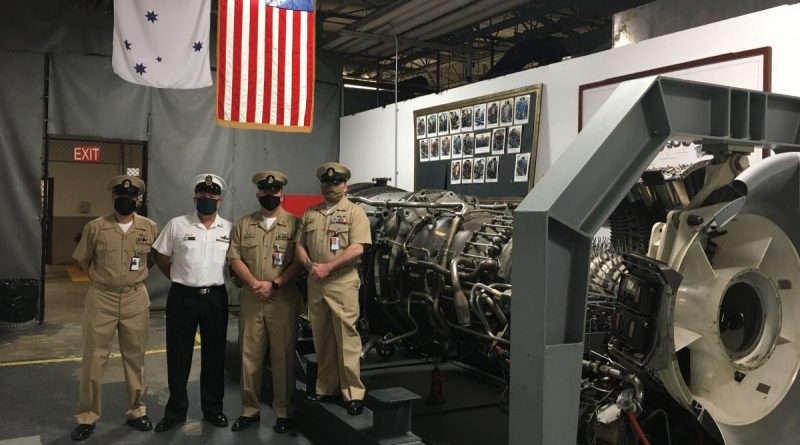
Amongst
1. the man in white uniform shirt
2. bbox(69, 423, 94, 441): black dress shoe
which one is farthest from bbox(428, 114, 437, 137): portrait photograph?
bbox(69, 423, 94, 441): black dress shoe

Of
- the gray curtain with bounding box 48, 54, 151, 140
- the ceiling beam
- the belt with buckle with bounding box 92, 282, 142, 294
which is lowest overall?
the belt with buckle with bounding box 92, 282, 142, 294

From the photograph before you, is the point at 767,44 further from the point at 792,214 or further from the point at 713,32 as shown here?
the point at 792,214

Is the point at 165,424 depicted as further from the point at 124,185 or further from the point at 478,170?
the point at 478,170

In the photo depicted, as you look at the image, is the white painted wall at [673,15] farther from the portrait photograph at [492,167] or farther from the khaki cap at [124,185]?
the khaki cap at [124,185]

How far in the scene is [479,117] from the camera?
6.50 meters

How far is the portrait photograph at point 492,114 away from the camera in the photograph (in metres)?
6.29

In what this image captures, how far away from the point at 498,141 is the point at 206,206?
3.05 meters

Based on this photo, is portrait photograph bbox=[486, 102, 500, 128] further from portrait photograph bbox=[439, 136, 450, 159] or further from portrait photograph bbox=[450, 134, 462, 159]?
portrait photograph bbox=[439, 136, 450, 159]

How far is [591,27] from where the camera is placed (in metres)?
9.52

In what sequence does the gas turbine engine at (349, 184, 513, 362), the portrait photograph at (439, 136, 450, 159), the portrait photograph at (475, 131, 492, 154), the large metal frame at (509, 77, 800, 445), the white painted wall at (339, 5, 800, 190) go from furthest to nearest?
the portrait photograph at (439, 136, 450, 159) < the portrait photograph at (475, 131, 492, 154) < the white painted wall at (339, 5, 800, 190) < the gas turbine engine at (349, 184, 513, 362) < the large metal frame at (509, 77, 800, 445)

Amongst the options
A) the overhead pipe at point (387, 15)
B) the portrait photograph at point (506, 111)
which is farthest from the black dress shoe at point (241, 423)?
the overhead pipe at point (387, 15)

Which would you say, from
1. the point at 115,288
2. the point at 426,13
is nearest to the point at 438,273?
the point at 115,288

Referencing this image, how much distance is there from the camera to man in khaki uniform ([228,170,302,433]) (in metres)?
4.26

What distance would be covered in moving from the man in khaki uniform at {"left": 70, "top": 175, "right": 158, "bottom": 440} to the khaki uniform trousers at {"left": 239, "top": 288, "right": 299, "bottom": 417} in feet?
2.23
